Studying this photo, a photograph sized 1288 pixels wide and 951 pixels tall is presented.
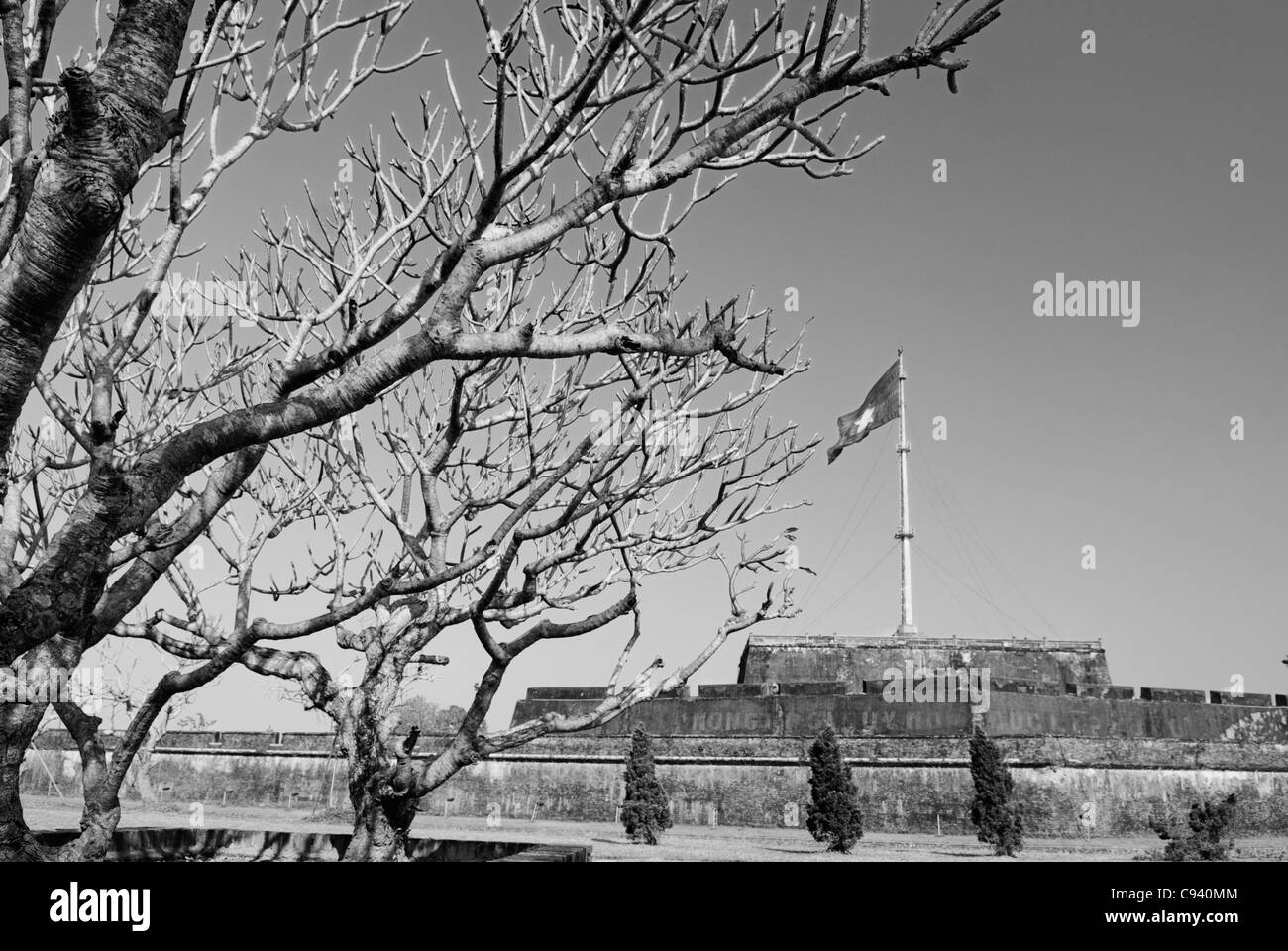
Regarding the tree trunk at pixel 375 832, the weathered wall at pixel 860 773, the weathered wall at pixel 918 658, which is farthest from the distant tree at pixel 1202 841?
the weathered wall at pixel 918 658

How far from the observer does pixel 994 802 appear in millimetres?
21766

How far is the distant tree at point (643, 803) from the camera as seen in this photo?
2323 centimetres

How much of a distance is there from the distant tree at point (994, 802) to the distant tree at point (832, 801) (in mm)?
2608

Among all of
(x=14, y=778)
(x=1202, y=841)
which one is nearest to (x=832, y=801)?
(x=1202, y=841)

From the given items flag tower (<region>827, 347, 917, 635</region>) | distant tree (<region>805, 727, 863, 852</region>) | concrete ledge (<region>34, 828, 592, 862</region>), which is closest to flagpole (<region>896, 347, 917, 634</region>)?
flag tower (<region>827, 347, 917, 635</region>)

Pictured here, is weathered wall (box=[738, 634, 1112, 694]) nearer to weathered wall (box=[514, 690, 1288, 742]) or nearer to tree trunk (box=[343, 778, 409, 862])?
weathered wall (box=[514, 690, 1288, 742])

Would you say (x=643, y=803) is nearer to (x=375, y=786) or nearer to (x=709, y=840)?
(x=709, y=840)

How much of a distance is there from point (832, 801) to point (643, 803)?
174 inches

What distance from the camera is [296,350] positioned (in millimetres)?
5871

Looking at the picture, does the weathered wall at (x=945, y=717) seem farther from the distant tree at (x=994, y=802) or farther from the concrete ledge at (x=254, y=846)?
the concrete ledge at (x=254, y=846)

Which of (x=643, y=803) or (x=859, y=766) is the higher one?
(x=859, y=766)
